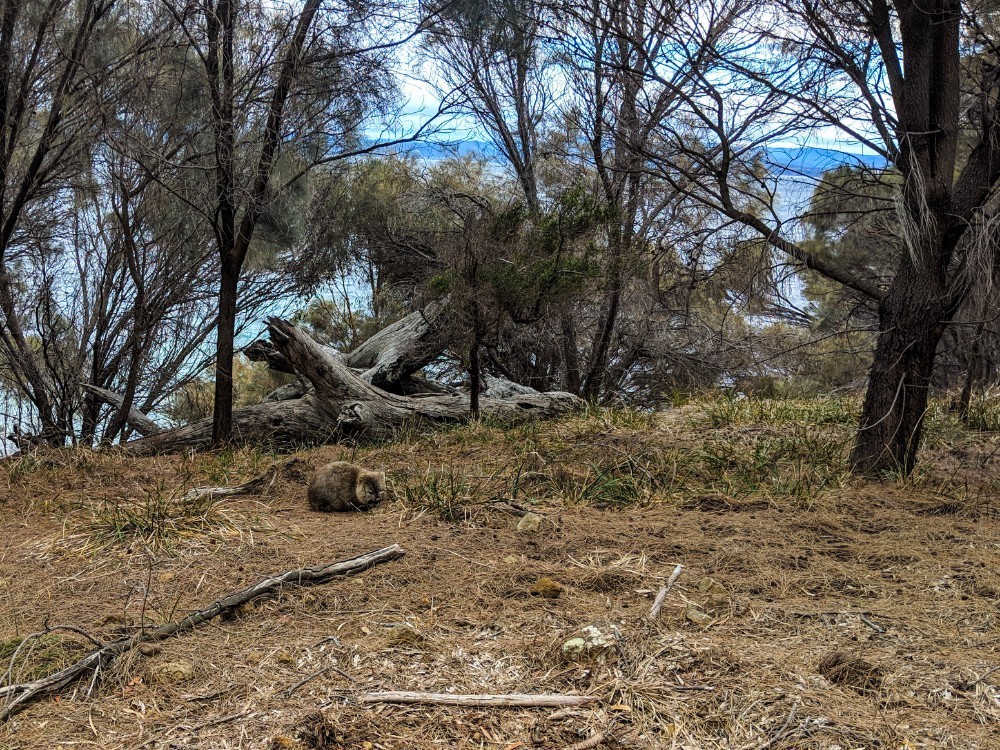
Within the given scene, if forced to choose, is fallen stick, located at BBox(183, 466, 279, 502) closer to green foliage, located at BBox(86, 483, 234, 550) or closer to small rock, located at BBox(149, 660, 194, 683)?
green foliage, located at BBox(86, 483, 234, 550)

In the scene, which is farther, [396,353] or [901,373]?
[396,353]

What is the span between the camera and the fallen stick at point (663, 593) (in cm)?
288

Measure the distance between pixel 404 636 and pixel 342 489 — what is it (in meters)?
1.90

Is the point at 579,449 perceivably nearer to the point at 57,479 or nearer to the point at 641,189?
the point at 57,479

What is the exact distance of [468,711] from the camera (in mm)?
2309

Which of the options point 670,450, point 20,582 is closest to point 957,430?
point 670,450

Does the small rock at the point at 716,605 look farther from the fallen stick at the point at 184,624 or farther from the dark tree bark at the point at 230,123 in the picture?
the dark tree bark at the point at 230,123

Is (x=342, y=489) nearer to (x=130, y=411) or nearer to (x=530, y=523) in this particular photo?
(x=530, y=523)

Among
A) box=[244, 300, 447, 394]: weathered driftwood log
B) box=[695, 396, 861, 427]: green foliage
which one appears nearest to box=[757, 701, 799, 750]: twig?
box=[695, 396, 861, 427]: green foliage

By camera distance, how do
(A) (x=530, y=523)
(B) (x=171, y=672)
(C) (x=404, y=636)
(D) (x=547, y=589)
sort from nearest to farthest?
(B) (x=171, y=672), (C) (x=404, y=636), (D) (x=547, y=589), (A) (x=530, y=523)

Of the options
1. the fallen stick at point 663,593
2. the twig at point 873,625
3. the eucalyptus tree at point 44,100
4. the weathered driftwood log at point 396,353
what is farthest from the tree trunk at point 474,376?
the twig at point 873,625

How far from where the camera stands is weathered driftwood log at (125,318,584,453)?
7.44 meters

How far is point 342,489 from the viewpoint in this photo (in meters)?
4.58

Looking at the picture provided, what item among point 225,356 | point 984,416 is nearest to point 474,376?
point 225,356
